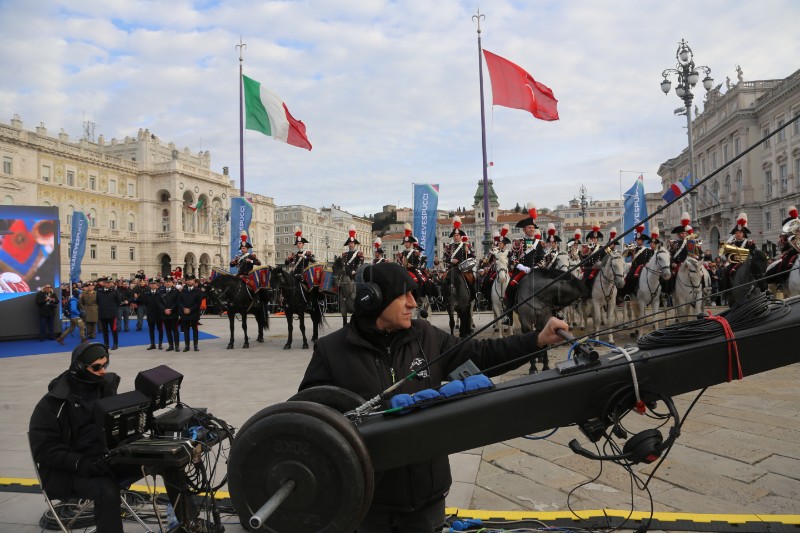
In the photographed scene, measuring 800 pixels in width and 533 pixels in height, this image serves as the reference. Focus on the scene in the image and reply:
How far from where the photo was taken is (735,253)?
47.2 ft

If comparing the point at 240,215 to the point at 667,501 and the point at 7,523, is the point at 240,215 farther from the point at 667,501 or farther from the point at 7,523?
the point at 667,501

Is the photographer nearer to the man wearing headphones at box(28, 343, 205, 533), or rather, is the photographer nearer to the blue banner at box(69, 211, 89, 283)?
the blue banner at box(69, 211, 89, 283)

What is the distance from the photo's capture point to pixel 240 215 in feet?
70.9

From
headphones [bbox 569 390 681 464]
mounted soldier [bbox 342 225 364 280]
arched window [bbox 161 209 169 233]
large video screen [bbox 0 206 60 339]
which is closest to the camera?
headphones [bbox 569 390 681 464]

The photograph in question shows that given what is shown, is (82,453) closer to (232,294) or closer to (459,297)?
(459,297)

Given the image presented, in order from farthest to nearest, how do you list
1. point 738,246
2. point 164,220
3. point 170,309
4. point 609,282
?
1. point 164,220
2. point 170,309
3. point 738,246
4. point 609,282

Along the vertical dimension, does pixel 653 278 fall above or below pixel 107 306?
Answer: above

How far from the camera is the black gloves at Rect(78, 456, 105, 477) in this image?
3.55m

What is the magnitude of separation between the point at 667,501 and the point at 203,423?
12.2ft

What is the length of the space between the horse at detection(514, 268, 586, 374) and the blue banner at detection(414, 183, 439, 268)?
8181 millimetres

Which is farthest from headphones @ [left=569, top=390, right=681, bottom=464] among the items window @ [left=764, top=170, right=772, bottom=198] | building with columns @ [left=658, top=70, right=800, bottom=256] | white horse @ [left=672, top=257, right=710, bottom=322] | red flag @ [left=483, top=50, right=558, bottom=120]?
window @ [left=764, top=170, right=772, bottom=198]

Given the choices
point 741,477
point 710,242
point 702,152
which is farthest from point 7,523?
point 702,152

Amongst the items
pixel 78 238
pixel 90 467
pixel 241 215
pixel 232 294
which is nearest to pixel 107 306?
pixel 232 294

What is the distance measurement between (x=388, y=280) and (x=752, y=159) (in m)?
65.8
